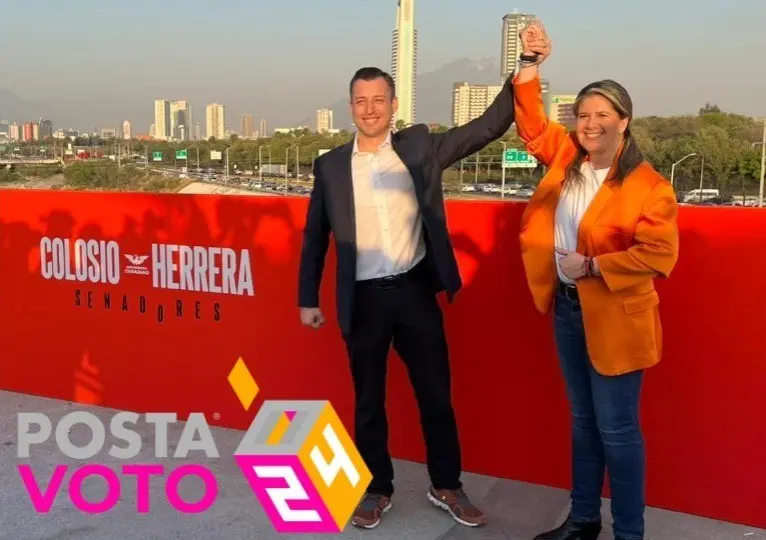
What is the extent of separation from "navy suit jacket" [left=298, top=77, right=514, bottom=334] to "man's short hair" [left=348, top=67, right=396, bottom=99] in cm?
17

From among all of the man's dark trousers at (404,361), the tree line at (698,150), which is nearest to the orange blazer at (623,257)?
the man's dark trousers at (404,361)

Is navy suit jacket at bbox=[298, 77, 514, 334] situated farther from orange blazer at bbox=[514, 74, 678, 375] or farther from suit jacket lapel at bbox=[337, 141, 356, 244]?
orange blazer at bbox=[514, 74, 678, 375]

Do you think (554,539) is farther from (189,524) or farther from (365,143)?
(365,143)

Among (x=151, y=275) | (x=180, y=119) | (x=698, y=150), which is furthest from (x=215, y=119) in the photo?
(x=151, y=275)

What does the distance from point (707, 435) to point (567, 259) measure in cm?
115

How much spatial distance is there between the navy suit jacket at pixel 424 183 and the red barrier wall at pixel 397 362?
51 centimetres

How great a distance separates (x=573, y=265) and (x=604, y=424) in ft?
1.74

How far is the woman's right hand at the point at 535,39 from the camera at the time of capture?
7.79 feet

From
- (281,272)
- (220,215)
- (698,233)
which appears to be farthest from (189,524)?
(698,233)

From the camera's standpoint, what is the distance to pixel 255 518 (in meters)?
2.79

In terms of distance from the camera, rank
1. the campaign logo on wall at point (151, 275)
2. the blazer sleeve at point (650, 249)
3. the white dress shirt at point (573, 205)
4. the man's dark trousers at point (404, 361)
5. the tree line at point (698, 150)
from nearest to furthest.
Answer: the blazer sleeve at point (650, 249), the white dress shirt at point (573, 205), the man's dark trousers at point (404, 361), the campaign logo on wall at point (151, 275), the tree line at point (698, 150)

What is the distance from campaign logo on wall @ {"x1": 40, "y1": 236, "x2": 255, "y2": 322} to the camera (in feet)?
11.9

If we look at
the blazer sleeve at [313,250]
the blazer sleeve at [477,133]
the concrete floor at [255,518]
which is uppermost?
the blazer sleeve at [477,133]

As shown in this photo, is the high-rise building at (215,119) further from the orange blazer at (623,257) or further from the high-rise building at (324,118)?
the orange blazer at (623,257)
